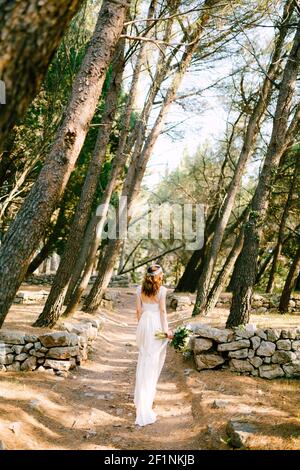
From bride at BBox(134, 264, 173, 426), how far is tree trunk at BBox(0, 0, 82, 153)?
3.80 meters

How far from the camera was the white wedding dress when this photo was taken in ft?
18.1

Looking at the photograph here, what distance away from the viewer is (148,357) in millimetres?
5719

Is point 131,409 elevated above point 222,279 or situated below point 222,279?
below

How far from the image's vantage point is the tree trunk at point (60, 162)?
5.23m

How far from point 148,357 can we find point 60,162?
2979 mm

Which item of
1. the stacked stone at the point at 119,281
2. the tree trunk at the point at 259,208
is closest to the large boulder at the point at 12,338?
the tree trunk at the point at 259,208

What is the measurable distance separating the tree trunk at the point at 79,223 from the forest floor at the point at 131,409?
597mm

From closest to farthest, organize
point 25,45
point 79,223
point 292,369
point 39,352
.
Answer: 1. point 25,45
2. point 39,352
3. point 292,369
4. point 79,223

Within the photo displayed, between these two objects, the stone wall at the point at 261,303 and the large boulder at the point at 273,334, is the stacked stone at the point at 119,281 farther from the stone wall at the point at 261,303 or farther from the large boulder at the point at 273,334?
the large boulder at the point at 273,334

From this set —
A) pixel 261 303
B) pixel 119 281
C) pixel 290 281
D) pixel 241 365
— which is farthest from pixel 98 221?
pixel 119 281

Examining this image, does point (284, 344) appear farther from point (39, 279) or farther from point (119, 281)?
point (119, 281)

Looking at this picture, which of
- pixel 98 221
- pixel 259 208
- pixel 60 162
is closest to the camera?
pixel 60 162

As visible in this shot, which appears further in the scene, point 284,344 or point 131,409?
point 284,344
